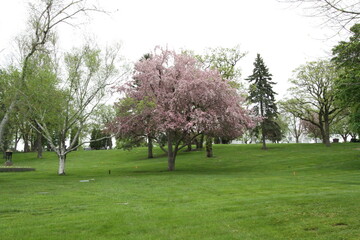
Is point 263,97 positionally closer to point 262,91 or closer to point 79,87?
point 262,91

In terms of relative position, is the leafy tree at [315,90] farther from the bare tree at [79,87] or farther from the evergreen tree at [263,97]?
the bare tree at [79,87]

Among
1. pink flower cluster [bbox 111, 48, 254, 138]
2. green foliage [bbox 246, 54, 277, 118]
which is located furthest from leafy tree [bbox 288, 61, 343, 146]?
pink flower cluster [bbox 111, 48, 254, 138]

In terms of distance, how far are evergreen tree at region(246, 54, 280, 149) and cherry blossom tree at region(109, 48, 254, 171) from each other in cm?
1888

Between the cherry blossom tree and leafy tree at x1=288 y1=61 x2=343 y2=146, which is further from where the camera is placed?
leafy tree at x1=288 y1=61 x2=343 y2=146

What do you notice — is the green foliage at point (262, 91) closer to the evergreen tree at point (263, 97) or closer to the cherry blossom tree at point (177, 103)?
the evergreen tree at point (263, 97)

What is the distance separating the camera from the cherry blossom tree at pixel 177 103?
24688 millimetres

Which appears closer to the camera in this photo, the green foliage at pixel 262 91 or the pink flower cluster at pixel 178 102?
the pink flower cluster at pixel 178 102

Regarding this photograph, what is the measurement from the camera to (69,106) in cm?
2620

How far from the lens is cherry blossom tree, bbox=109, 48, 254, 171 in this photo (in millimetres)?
24688

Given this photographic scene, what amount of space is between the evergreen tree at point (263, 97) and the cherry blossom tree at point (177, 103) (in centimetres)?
1888

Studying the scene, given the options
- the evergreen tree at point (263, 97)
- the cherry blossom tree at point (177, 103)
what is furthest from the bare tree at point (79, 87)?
the evergreen tree at point (263, 97)

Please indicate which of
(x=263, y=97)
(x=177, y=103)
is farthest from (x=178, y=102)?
(x=263, y=97)

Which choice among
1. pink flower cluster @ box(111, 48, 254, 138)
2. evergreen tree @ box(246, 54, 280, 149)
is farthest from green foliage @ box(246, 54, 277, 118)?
pink flower cluster @ box(111, 48, 254, 138)

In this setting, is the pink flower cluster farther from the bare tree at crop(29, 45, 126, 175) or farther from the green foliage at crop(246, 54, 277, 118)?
the green foliage at crop(246, 54, 277, 118)
